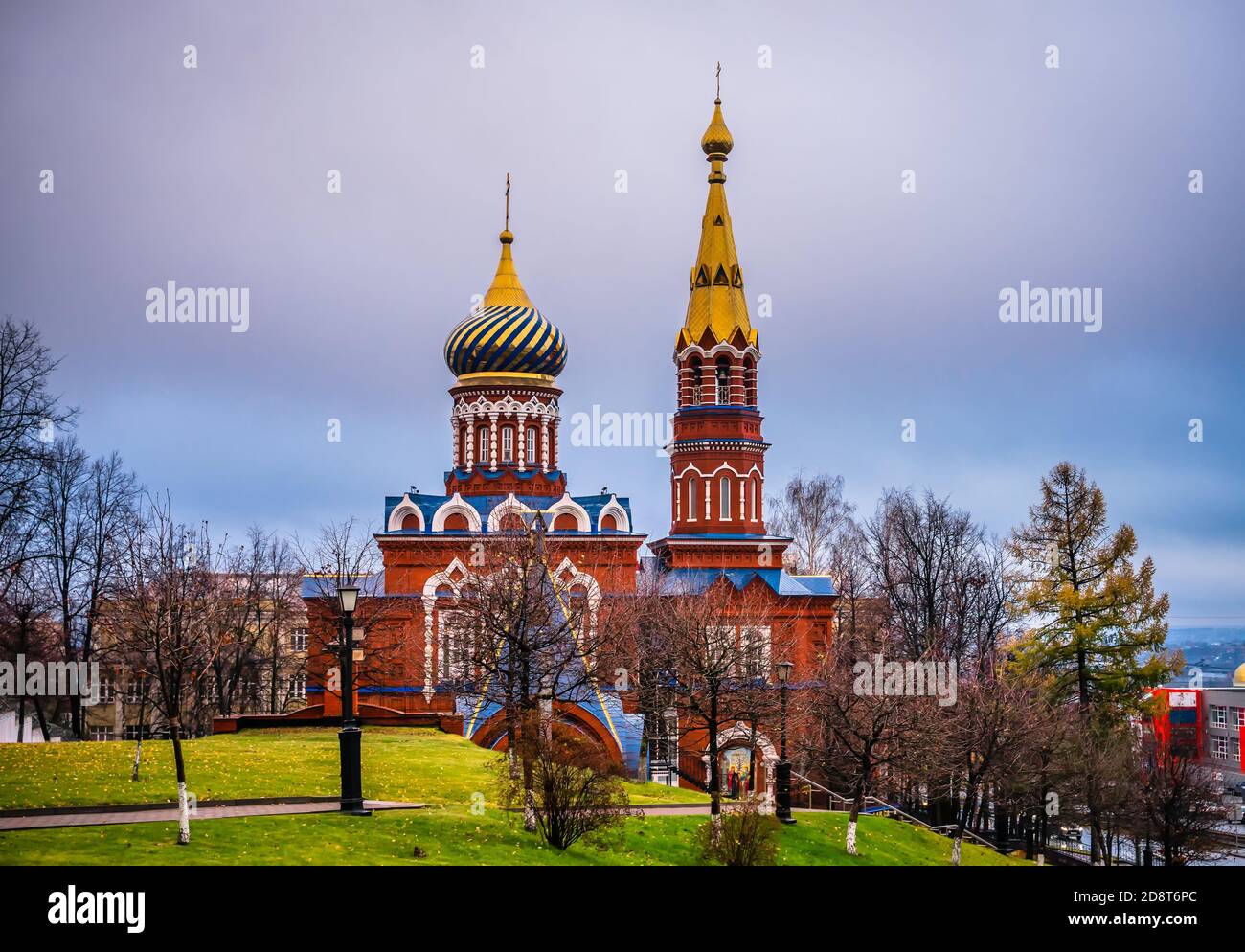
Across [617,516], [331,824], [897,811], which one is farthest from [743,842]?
[617,516]

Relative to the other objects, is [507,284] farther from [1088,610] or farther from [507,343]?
[1088,610]

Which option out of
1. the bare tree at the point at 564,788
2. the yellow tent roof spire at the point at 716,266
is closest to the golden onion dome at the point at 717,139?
the yellow tent roof spire at the point at 716,266

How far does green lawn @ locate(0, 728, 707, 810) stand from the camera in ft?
71.5

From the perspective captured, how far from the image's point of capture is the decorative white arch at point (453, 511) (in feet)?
153

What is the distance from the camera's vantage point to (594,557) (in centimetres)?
4703

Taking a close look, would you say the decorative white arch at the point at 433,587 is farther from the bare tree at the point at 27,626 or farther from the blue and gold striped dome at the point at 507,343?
the bare tree at the point at 27,626

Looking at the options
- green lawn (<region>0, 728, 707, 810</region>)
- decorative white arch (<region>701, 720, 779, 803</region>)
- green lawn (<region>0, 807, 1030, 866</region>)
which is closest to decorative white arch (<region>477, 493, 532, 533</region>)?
decorative white arch (<region>701, 720, 779, 803</region>)

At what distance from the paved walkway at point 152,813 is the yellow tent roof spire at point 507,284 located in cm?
3064

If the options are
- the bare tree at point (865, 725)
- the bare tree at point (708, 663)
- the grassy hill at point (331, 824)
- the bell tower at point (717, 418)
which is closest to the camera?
the grassy hill at point (331, 824)

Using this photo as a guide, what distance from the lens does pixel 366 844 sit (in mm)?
18734

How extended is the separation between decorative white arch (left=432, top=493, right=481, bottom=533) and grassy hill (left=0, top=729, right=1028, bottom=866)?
566 inches

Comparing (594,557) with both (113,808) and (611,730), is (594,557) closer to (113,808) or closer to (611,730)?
(611,730)

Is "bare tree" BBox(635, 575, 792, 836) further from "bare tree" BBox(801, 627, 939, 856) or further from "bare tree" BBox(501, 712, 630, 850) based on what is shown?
"bare tree" BBox(501, 712, 630, 850)
